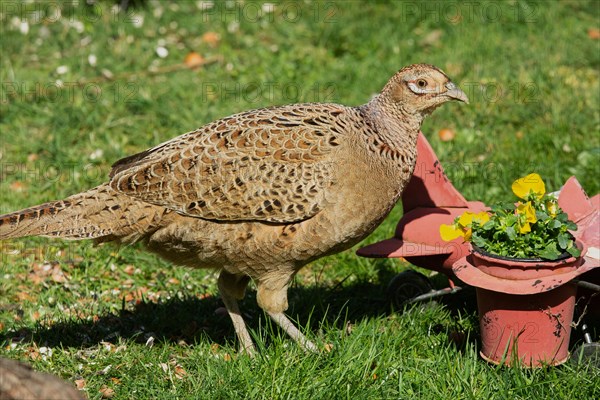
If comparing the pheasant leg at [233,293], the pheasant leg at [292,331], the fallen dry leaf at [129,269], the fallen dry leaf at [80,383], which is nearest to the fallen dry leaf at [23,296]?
the fallen dry leaf at [129,269]

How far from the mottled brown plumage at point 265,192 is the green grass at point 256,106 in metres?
0.43

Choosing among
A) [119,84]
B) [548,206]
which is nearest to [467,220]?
[548,206]

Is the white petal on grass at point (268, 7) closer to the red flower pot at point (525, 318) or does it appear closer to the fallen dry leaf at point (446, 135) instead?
the fallen dry leaf at point (446, 135)

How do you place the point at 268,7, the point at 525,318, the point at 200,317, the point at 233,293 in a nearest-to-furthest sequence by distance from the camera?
the point at 525,318
the point at 233,293
the point at 200,317
the point at 268,7

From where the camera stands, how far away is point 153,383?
443 cm

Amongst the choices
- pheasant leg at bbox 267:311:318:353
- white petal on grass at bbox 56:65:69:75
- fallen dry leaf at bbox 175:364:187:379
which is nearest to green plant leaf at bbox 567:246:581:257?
pheasant leg at bbox 267:311:318:353

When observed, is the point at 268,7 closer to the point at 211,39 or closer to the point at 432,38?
the point at 211,39

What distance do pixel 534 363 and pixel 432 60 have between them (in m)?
4.83

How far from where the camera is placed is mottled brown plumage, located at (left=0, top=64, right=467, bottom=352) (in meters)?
4.64

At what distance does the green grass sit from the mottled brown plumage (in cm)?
43

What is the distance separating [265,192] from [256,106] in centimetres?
367

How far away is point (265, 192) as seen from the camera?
4.62 meters

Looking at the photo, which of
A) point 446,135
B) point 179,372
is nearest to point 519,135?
point 446,135

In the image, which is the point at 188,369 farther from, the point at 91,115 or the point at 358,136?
the point at 91,115
